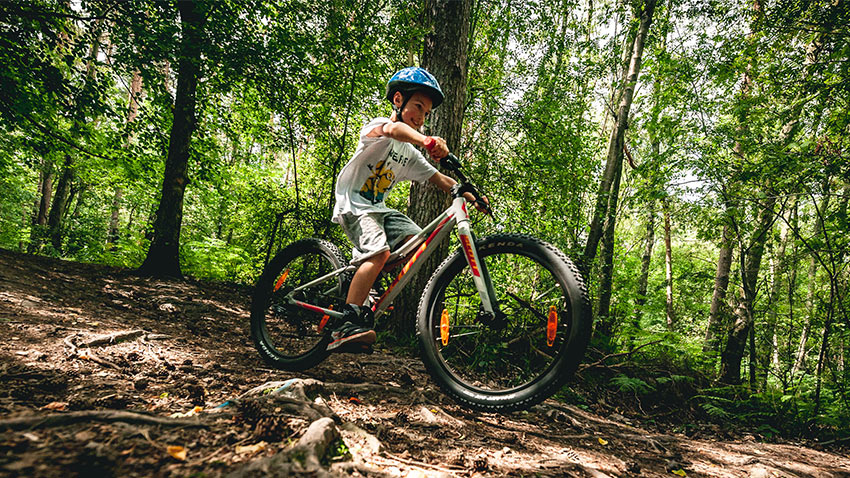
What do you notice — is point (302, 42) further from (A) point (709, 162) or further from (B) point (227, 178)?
(A) point (709, 162)

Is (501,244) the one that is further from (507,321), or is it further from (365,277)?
(365,277)

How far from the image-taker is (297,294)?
3.39 metres

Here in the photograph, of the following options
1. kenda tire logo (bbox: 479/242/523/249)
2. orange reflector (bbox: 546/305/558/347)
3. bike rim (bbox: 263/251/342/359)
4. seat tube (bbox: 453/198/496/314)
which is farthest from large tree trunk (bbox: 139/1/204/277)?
orange reflector (bbox: 546/305/558/347)

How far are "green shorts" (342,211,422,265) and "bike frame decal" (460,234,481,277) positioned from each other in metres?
0.51

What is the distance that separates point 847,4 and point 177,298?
9.99 metres

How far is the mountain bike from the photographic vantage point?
210cm

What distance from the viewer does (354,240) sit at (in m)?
2.87

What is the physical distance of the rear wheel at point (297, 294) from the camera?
3043mm

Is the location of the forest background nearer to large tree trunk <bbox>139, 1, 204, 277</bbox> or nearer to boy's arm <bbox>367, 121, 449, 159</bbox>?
large tree trunk <bbox>139, 1, 204, 277</bbox>

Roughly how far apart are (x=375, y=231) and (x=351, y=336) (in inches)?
29.9

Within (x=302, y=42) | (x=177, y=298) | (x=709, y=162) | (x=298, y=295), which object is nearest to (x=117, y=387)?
(x=298, y=295)

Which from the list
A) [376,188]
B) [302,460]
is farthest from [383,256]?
[302,460]

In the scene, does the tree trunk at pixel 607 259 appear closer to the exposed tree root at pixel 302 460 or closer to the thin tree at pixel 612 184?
the thin tree at pixel 612 184

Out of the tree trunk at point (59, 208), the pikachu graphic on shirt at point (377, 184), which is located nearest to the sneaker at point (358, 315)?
the pikachu graphic on shirt at point (377, 184)
